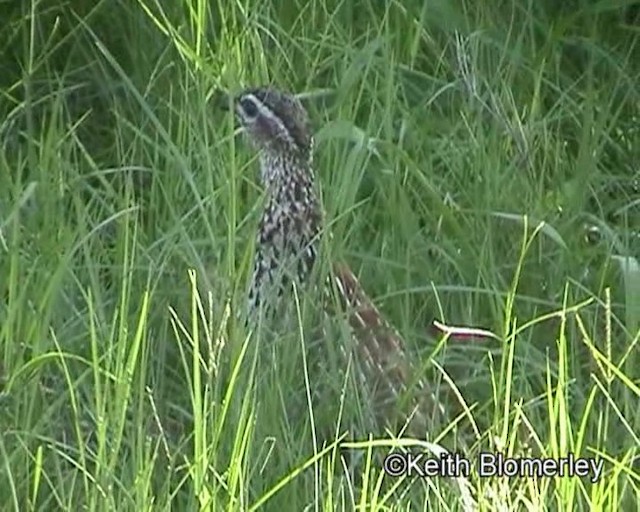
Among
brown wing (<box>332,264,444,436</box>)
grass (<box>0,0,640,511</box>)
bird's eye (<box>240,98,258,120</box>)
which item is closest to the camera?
grass (<box>0,0,640,511</box>)

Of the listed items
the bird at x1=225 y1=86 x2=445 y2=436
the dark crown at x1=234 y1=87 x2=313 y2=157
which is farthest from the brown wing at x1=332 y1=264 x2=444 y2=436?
the dark crown at x1=234 y1=87 x2=313 y2=157

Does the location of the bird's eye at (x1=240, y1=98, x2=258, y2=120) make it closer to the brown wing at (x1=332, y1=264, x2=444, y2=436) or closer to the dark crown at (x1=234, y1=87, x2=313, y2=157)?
the dark crown at (x1=234, y1=87, x2=313, y2=157)

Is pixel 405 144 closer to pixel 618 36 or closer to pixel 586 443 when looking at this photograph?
pixel 618 36

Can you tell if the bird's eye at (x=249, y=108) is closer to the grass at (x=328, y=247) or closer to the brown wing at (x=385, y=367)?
the grass at (x=328, y=247)

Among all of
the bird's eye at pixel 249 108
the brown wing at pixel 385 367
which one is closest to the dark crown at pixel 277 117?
the bird's eye at pixel 249 108

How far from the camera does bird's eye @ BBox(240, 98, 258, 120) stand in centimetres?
449

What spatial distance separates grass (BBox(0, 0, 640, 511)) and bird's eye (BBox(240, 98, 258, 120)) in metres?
0.06

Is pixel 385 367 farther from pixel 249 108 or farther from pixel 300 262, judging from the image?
pixel 249 108

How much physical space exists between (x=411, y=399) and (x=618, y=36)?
1897mm

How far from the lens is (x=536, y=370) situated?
397cm

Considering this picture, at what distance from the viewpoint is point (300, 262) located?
4.25 metres

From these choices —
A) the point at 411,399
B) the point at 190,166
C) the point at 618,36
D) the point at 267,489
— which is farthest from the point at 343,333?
the point at 618,36

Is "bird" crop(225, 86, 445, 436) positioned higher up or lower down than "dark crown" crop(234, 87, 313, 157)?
lower down

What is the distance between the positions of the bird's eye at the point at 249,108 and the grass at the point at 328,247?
2.5 inches
